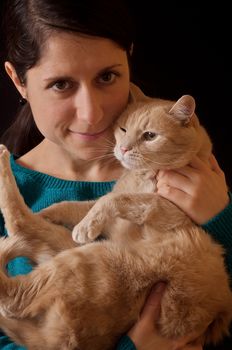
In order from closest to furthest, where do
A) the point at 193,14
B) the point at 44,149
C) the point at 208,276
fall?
the point at 208,276 < the point at 44,149 < the point at 193,14

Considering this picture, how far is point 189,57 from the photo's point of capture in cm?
217

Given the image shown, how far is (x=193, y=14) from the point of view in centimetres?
211

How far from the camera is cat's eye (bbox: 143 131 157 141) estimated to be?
147 centimetres

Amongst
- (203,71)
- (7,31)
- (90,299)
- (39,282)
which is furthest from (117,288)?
(203,71)

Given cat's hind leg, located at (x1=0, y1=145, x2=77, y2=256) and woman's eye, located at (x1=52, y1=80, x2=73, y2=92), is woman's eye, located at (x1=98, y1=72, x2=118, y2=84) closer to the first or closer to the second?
woman's eye, located at (x1=52, y1=80, x2=73, y2=92)

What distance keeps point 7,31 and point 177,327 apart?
1.28 meters

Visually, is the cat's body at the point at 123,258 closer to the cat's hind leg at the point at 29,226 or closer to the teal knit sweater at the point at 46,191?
the cat's hind leg at the point at 29,226

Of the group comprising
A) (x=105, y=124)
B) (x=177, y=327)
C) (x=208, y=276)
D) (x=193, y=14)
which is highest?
(x=193, y=14)

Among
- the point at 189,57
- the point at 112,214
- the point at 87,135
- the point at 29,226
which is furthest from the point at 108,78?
the point at 189,57

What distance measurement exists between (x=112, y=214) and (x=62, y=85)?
47 centimetres

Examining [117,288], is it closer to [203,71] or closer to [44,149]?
[44,149]

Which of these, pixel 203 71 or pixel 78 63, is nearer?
pixel 78 63

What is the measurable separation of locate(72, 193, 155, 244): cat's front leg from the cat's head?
158mm

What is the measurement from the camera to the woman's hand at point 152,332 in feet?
4.14
